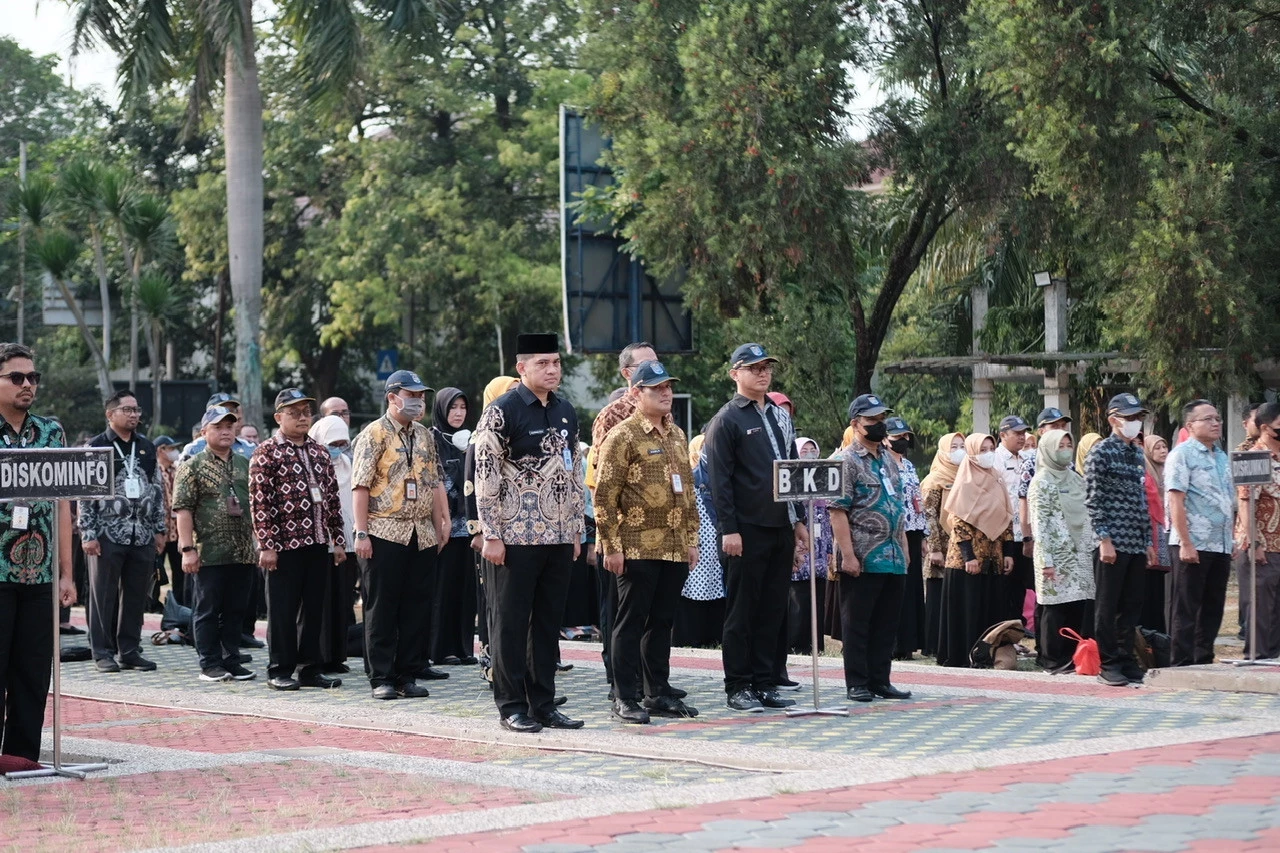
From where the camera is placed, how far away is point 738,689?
10.6 m

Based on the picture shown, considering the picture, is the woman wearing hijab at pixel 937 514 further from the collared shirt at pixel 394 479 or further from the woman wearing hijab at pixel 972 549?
the collared shirt at pixel 394 479

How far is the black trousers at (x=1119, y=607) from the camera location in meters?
11.9

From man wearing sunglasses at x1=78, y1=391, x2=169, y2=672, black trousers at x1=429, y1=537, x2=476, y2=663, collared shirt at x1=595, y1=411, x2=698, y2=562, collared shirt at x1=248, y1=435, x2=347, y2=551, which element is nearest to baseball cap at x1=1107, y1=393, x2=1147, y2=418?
collared shirt at x1=595, y1=411, x2=698, y2=562

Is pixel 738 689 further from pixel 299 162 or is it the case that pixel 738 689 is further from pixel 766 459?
pixel 299 162

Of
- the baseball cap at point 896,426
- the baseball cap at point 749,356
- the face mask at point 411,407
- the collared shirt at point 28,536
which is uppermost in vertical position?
the baseball cap at point 749,356

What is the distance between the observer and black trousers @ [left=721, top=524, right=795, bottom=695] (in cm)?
1056

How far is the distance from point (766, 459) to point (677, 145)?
1157cm

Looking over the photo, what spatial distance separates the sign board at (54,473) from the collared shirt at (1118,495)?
6.45 metres

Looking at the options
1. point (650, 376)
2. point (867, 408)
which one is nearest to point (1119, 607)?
point (867, 408)

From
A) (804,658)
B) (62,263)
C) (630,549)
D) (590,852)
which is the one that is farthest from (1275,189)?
(62,263)

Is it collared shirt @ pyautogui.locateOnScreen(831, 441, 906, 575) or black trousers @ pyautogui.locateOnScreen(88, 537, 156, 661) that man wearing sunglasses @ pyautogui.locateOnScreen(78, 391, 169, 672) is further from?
collared shirt @ pyautogui.locateOnScreen(831, 441, 906, 575)

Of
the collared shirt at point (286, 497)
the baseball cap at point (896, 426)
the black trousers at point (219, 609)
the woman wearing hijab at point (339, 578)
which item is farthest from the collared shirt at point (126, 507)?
the baseball cap at point (896, 426)

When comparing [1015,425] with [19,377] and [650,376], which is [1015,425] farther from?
[19,377]

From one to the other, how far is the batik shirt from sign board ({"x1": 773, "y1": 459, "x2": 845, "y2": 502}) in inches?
105
